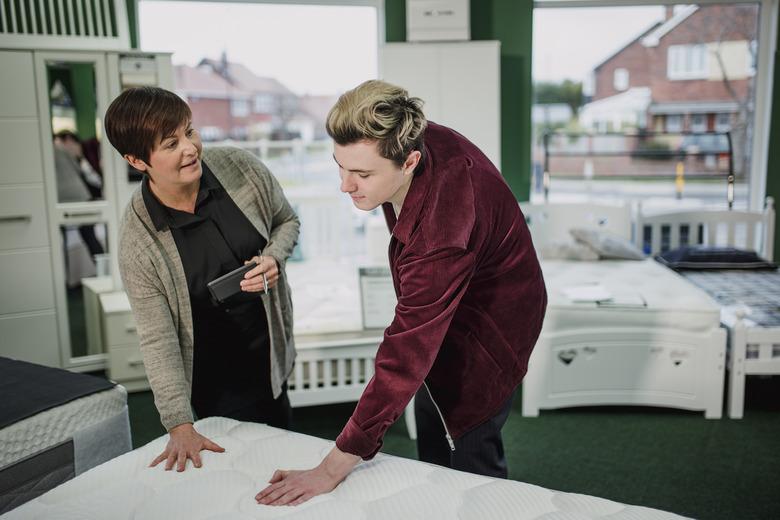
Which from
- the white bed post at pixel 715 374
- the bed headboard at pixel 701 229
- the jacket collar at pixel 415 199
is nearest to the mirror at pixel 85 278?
the jacket collar at pixel 415 199

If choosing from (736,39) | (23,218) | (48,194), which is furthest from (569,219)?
(23,218)

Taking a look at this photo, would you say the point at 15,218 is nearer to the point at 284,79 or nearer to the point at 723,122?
the point at 284,79

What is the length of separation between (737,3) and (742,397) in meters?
2.79

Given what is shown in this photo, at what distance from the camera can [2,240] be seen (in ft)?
11.7

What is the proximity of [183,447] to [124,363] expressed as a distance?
6.93ft

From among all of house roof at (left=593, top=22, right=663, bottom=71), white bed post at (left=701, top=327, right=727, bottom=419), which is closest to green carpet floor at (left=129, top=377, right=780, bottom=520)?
white bed post at (left=701, top=327, right=727, bottom=419)

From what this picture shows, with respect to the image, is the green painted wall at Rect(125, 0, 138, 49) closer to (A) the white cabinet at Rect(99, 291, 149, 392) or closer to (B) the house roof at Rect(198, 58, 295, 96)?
(B) the house roof at Rect(198, 58, 295, 96)

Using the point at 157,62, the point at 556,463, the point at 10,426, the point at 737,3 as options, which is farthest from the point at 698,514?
the point at 737,3

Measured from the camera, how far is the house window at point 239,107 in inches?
183

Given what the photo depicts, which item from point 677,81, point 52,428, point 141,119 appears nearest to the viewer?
point 141,119

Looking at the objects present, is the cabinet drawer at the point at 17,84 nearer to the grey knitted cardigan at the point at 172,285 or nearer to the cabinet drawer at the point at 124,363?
the cabinet drawer at the point at 124,363

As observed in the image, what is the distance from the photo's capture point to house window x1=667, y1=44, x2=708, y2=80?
15.8 ft

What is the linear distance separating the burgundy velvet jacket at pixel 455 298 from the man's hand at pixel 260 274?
351 mm

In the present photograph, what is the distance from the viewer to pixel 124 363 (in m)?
3.57
